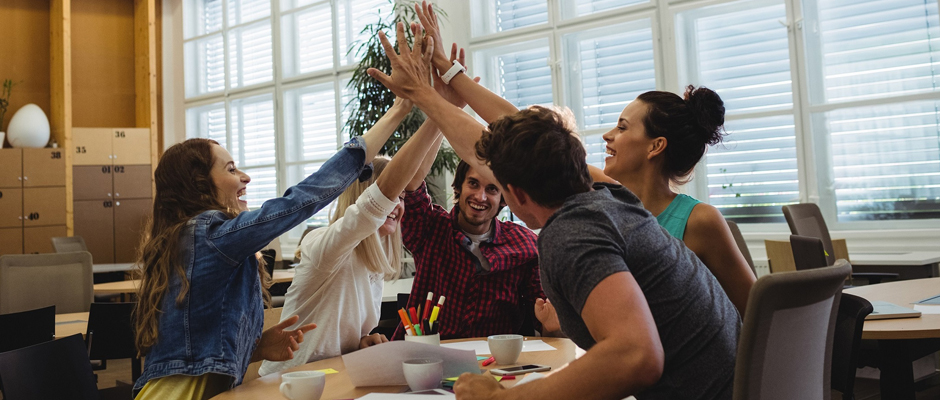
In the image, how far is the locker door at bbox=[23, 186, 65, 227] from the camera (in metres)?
8.12

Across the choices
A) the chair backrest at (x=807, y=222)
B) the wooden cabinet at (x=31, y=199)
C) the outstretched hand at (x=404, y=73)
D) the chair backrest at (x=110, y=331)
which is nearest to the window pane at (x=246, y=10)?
the wooden cabinet at (x=31, y=199)

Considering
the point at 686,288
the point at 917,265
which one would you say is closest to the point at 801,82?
the point at 917,265

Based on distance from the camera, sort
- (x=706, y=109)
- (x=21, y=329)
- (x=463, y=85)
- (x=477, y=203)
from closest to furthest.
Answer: (x=706, y=109) → (x=463, y=85) → (x=477, y=203) → (x=21, y=329)

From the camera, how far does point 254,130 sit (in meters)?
8.84

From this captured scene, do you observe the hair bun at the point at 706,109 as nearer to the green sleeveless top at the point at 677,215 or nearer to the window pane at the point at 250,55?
the green sleeveless top at the point at 677,215

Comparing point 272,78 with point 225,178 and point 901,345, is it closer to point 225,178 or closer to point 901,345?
point 225,178

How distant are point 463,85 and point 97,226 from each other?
792 centimetres

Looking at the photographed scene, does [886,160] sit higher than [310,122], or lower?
lower

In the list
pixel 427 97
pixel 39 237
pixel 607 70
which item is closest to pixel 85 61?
pixel 39 237

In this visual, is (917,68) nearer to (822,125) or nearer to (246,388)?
(822,125)

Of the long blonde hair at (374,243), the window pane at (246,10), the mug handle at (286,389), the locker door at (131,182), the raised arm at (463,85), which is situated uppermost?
the window pane at (246,10)

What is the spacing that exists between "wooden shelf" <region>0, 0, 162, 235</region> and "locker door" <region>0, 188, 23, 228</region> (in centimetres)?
81

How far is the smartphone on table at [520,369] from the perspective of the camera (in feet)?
5.17

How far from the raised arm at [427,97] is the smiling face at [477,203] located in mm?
521
